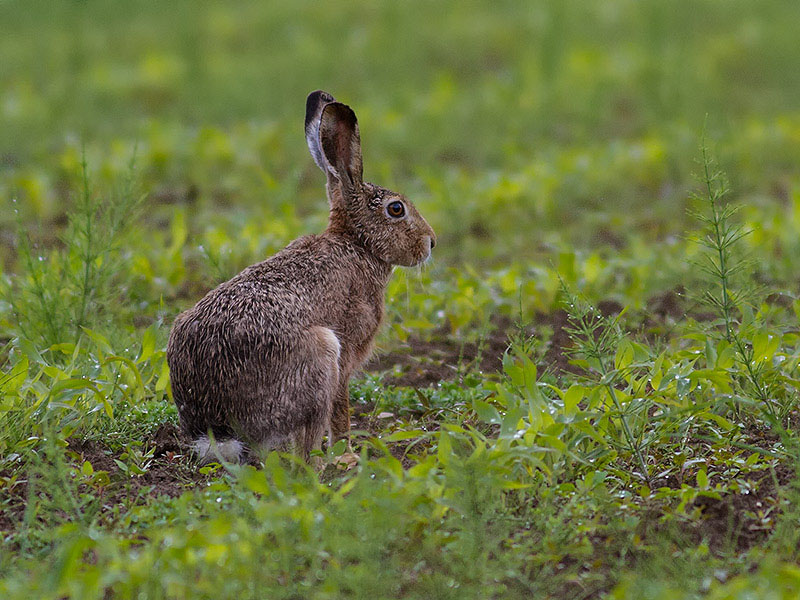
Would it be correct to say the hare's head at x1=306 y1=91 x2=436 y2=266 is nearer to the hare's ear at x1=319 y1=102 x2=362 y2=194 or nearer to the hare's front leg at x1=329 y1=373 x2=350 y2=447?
the hare's ear at x1=319 y1=102 x2=362 y2=194

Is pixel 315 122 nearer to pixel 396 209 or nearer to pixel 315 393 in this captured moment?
pixel 396 209

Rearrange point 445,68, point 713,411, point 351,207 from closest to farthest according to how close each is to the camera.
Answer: point 713,411
point 351,207
point 445,68

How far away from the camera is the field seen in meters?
3.48

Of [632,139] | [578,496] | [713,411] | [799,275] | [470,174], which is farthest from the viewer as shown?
[632,139]

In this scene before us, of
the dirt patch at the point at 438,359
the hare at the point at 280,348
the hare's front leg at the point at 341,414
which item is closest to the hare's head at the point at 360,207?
the hare at the point at 280,348

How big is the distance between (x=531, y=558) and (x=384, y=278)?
208 centimetres

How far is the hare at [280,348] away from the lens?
14.3 feet

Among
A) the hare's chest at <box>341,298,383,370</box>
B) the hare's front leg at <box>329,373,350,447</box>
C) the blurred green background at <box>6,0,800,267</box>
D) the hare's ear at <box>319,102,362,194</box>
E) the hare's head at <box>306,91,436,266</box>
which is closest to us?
the hare's front leg at <box>329,373,350,447</box>

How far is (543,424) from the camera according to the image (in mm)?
4117

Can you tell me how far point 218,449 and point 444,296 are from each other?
89.1 inches

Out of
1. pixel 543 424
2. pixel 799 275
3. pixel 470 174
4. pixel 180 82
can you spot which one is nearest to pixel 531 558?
pixel 543 424

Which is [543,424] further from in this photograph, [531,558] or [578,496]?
[531,558]

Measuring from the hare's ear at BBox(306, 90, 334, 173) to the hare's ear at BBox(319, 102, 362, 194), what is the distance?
0.28 ft

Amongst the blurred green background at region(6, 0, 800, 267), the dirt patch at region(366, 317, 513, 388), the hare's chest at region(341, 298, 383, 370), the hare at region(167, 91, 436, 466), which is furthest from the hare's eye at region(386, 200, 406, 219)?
the blurred green background at region(6, 0, 800, 267)
